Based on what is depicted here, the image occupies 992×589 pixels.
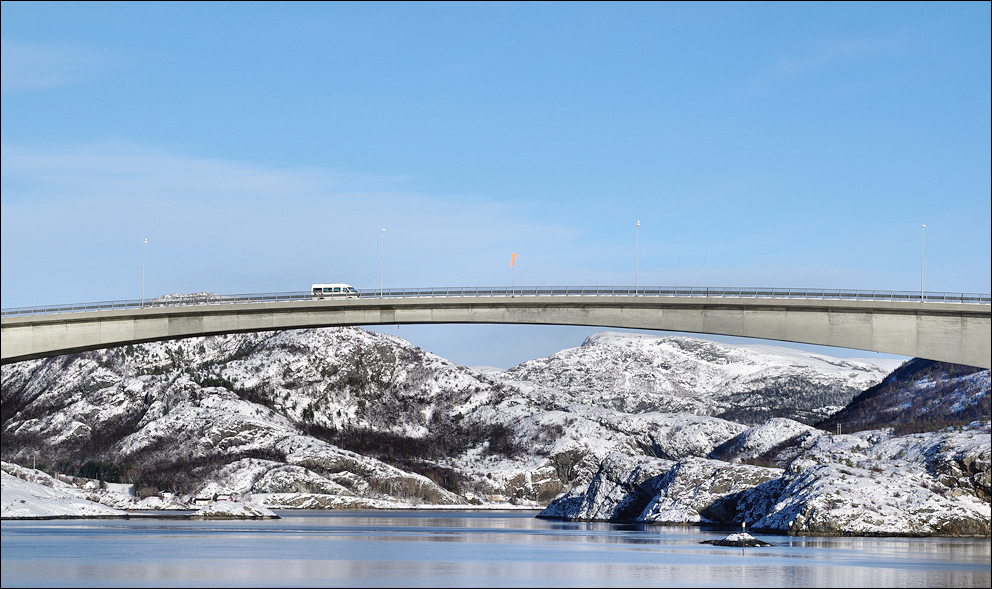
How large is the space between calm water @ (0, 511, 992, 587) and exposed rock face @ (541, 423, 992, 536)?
5.80 m

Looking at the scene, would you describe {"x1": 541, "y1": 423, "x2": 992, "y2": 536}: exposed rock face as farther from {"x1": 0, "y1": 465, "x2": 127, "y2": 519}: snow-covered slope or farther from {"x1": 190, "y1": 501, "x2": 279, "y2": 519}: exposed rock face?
{"x1": 0, "y1": 465, "x2": 127, "y2": 519}: snow-covered slope

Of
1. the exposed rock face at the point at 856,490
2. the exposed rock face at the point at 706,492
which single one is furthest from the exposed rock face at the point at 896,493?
the exposed rock face at the point at 706,492

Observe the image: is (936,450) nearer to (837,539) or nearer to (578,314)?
(837,539)

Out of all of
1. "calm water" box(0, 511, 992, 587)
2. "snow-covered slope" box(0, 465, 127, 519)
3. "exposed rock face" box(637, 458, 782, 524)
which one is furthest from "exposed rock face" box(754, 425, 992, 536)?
"snow-covered slope" box(0, 465, 127, 519)

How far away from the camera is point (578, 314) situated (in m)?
98.6

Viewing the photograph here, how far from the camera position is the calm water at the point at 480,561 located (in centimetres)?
6762

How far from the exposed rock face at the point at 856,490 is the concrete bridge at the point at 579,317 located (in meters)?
32.0

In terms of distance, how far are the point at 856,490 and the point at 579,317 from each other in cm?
4231

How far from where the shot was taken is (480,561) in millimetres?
85875

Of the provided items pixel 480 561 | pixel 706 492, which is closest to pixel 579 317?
pixel 480 561

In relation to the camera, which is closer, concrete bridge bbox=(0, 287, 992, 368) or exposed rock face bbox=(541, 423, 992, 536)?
concrete bridge bbox=(0, 287, 992, 368)

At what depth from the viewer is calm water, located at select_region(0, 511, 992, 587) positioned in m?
67.6

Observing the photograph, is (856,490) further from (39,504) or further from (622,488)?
(39,504)

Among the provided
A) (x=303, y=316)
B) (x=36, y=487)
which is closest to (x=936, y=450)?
(x=303, y=316)
